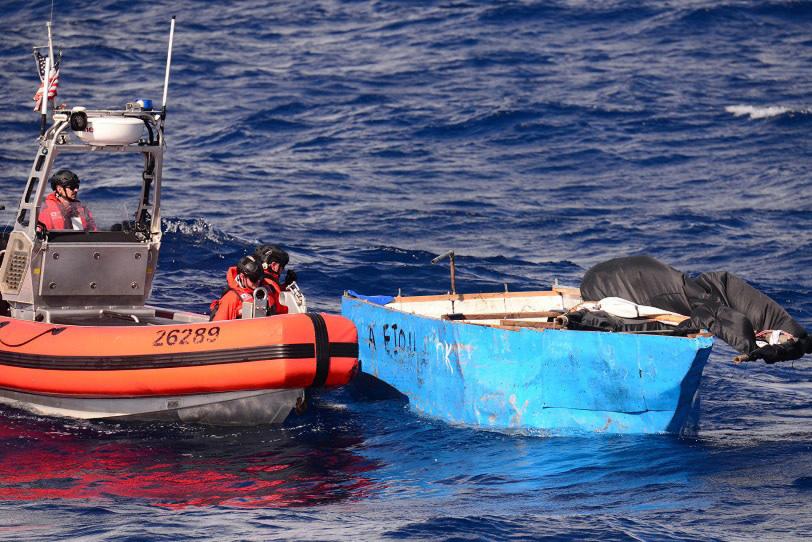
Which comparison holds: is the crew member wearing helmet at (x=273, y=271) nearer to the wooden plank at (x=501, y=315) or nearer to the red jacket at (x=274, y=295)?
the red jacket at (x=274, y=295)

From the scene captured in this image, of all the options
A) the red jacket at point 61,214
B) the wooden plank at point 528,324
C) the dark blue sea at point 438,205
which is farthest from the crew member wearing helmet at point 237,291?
the wooden plank at point 528,324

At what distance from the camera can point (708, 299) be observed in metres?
10.8

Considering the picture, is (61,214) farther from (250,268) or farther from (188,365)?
(188,365)

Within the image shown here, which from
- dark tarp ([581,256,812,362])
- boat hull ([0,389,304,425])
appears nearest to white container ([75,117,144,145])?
boat hull ([0,389,304,425])

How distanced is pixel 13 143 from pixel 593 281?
14.3m

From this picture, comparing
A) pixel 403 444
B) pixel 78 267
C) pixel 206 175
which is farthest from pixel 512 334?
pixel 206 175

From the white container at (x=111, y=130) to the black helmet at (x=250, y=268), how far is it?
1.74 m

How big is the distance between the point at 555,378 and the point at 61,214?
5.08m

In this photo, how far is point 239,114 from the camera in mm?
24875

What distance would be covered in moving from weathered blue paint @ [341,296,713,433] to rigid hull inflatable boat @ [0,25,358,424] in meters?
0.92

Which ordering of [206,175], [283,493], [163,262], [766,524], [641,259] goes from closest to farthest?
[766,524], [283,493], [641,259], [163,262], [206,175]

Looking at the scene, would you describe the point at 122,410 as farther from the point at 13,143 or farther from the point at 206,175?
the point at 13,143

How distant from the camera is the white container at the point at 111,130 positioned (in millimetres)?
11602

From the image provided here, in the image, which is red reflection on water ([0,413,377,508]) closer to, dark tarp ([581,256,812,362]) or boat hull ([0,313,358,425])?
boat hull ([0,313,358,425])
